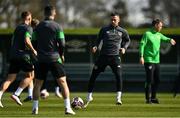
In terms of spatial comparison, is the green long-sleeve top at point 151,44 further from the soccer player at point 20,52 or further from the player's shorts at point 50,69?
the player's shorts at point 50,69

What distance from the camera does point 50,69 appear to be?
16.9 metres

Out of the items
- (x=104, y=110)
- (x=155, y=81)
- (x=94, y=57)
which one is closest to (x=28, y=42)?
(x=104, y=110)

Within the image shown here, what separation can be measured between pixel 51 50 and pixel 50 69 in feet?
1.38

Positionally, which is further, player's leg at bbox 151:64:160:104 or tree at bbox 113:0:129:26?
tree at bbox 113:0:129:26

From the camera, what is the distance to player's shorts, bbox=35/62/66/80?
55.0 feet

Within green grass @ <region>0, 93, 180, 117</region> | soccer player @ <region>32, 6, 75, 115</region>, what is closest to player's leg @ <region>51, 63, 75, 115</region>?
soccer player @ <region>32, 6, 75, 115</region>

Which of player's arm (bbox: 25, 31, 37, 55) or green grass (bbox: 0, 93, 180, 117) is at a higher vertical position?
player's arm (bbox: 25, 31, 37, 55)

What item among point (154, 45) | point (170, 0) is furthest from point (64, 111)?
point (170, 0)

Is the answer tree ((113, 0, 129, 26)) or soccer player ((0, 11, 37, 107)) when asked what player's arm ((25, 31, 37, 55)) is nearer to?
soccer player ((0, 11, 37, 107))

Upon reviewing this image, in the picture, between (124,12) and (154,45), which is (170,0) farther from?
(154,45)

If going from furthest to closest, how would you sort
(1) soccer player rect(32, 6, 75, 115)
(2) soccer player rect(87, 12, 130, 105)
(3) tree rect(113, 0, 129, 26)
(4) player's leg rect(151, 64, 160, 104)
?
1. (3) tree rect(113, 0, 129, 26)
2. (4) player's leg rect(151, 64, 160, 104)
3. (2) soccer player rect(87, 12, 130, 105)
4. (1) soccer player rect(32, 6, 75, 115)

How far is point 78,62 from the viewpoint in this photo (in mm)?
34906

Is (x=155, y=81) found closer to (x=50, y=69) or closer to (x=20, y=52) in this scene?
(x=20, y=52)

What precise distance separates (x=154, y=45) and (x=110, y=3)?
3256 inches
